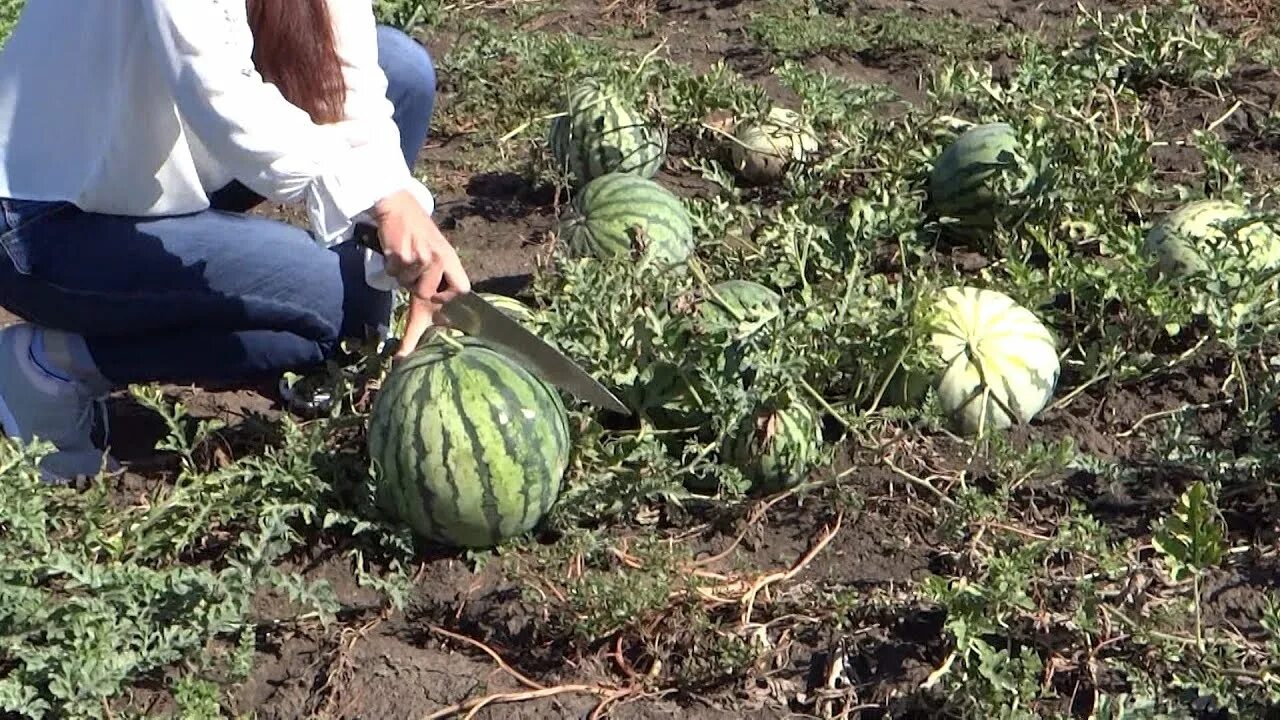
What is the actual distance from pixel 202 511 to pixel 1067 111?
115 inches

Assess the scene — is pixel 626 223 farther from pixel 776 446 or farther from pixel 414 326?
pixel 776 446

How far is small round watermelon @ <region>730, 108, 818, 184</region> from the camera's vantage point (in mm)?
4680

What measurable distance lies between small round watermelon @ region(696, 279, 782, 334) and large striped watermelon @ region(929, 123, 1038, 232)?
100cm

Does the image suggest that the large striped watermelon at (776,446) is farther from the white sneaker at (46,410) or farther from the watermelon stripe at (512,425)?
the white sneaker at (46,410)

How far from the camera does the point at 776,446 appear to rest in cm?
321

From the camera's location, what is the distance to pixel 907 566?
3.13m

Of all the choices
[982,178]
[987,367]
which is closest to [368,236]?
[987,367]

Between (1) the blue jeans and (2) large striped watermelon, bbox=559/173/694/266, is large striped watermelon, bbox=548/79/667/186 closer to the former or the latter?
(2) large striped watermelon, bbox=559/173/694/266

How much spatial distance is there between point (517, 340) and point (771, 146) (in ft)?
6.30

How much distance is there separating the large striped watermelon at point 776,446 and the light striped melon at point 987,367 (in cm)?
41

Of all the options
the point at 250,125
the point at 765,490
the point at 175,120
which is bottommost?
the point at 765,490

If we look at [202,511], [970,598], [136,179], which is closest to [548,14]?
[136,179]

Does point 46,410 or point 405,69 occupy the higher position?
point 405,69

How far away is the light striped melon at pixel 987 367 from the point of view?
3.43 metres
